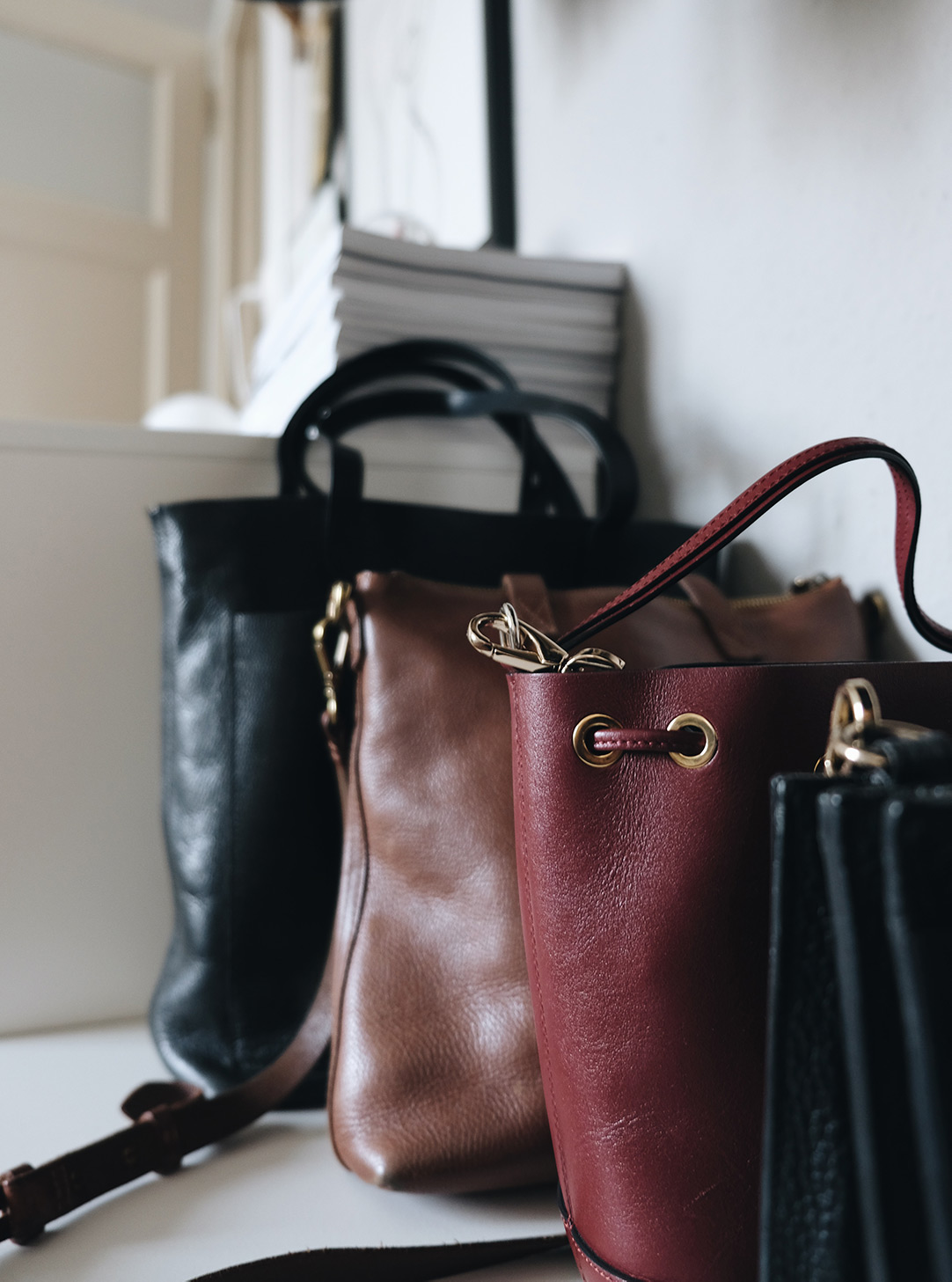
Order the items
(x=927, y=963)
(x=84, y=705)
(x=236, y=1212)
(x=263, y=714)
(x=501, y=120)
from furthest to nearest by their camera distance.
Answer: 1. (x=501, y=120)
2. (x=84, y=705)
3. (x=263, y=714)
4. (x=236, y=1212)
5. (x=927, y=963)

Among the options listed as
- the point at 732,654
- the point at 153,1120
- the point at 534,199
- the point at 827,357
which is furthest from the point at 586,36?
the point at 153,1120

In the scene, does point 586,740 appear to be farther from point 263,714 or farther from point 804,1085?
point 263,714

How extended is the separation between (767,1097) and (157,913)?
1.86 feet

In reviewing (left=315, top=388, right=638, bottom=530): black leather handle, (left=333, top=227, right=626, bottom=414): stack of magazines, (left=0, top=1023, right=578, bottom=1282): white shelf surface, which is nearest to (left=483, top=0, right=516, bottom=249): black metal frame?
(left=333, top=227, right=626, bottom=414): stack of magazines

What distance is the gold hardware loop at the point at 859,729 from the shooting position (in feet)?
0.82

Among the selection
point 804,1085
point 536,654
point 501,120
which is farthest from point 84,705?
point 501,120

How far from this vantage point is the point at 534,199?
3.32 feet

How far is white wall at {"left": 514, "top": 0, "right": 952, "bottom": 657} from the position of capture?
528 mm

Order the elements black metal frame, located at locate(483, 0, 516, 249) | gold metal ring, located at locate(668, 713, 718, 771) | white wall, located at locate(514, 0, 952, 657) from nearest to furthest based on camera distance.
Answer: gold metal ring, located at locate(668, 713, 718, 771) < white wall, located at locate(514, 0, 952, 657) < black metal frame, located at locate(483, 0, 516, 249)

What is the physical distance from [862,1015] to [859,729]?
7cm

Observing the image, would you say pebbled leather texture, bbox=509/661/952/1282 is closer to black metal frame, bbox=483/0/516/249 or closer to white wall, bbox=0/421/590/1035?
white wall, bbox=0/421/590/1035

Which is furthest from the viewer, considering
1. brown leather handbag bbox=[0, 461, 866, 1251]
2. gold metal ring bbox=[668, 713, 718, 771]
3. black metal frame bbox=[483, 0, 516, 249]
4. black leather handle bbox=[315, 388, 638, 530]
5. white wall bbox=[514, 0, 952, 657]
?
black metal frame bbox=[483, 0, 516, 249]

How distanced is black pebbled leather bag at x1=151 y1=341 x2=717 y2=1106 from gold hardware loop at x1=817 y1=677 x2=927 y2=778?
387 millimetres

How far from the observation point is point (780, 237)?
2.10 ft
